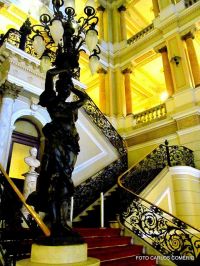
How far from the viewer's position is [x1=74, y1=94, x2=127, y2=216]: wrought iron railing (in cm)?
635

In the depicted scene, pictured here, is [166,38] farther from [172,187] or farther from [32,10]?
[172,187]

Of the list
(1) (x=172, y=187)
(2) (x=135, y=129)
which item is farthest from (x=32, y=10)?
(1) (x=172, y=187)

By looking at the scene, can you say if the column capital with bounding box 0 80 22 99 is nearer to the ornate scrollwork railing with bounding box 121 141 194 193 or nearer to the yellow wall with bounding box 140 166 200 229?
the ornate scrollwork railing with bounding box 121 141 194 193

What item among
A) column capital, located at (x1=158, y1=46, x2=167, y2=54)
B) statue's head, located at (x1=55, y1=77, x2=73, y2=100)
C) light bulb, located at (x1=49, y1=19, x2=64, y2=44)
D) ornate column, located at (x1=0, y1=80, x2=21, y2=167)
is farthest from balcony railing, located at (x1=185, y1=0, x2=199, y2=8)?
statue's head, located at (x1=55, y1=77, x2=73, y2=100)

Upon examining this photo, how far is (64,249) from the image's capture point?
1.96m

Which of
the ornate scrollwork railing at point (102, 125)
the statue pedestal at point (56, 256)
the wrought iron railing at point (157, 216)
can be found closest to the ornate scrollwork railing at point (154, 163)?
Answer: the wrought iron railing at point (157, 216)

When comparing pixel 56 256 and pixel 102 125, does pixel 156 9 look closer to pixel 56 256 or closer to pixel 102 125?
pixel 102 125

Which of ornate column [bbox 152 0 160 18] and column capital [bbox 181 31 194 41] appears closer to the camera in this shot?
column capital [bbox 181 31 194 41]

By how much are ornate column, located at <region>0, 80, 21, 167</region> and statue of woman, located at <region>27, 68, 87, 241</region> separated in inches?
163

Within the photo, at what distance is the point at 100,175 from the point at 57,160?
5079 millimetres

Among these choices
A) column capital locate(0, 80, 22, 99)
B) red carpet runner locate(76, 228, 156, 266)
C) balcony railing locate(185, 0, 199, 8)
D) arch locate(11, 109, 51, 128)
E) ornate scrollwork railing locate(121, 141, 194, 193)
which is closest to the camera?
red carpet runner locate(76, 228, 156, 266)

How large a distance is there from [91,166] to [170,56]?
6096 mm

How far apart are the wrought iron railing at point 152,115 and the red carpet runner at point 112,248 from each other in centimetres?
608

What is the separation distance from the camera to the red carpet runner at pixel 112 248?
11.5ft
